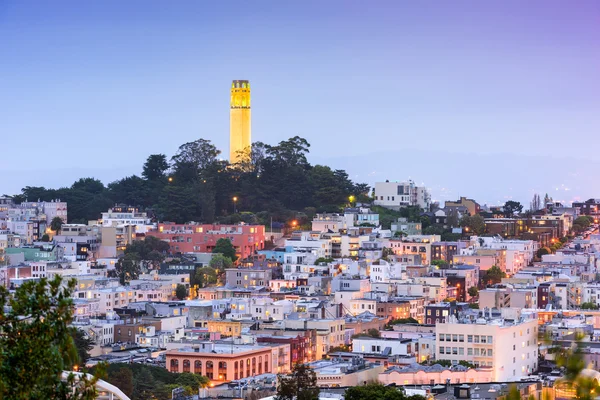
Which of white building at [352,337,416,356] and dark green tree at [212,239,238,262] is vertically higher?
dark green tree at [212,239,238,262]

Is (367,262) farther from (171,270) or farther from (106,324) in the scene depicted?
(106,324)

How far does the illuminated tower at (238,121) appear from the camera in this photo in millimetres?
52469

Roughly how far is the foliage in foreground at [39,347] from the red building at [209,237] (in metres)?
35.7

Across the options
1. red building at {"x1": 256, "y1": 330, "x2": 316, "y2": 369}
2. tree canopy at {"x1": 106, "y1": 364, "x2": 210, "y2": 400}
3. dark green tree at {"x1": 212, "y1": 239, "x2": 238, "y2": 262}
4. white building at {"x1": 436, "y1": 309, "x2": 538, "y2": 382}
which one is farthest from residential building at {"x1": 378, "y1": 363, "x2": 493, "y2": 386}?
dark green tree at {"x1": 212, "y1": 239, "x2": 238, "y2": 262}

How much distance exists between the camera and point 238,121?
2077 inches

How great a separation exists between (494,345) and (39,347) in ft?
57.9

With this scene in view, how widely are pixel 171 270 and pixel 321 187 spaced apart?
10.9m

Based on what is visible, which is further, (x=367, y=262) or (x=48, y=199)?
(x=48, y=199)

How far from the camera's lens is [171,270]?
3950 centimetres

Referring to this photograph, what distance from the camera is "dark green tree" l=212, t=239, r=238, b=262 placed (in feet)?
139

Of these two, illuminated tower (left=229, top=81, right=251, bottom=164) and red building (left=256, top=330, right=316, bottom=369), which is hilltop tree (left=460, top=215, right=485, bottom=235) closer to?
illuminated tower (left=229, top=81, right=251, bottom=164)

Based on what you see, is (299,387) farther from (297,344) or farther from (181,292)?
(181,292)

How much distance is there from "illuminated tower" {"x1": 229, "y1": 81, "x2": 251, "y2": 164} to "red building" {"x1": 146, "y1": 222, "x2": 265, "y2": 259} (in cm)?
753

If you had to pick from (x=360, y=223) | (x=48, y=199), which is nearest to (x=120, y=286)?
(x=360, y=223)
